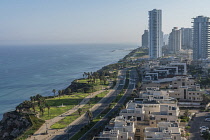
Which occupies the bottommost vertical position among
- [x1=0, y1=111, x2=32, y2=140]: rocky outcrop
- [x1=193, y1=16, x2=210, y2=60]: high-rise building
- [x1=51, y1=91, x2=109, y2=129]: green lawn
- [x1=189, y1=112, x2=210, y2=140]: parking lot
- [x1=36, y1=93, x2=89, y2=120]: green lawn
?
[x1=0, y1=111, x2=32, y2=140]: rocky outcrop

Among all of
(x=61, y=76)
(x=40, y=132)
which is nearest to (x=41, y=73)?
(x=61, y=76)

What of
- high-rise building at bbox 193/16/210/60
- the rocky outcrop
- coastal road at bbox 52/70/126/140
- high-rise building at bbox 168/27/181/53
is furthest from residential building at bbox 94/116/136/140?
high-rise building at bbox 168/27/181/53

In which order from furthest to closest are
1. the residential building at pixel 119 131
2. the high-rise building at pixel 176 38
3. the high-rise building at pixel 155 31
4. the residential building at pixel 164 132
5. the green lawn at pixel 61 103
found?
the high-rise building at pixel 176 38, the high-rise building at pixel 155 31, the green lawn at pixel 61 103, the residential building at pixel 119 131, the residential building at pixel 164 132

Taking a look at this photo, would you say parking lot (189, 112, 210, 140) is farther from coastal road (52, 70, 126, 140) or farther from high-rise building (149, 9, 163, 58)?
high-rise building (149, 9, 163, 58)

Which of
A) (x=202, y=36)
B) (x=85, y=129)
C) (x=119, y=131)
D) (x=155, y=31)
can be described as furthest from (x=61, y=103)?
(x=202, y=36)

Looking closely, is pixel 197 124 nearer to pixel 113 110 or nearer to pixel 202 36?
pixel 113 110

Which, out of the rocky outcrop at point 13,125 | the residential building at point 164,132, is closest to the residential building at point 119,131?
the residential building at point 164,132

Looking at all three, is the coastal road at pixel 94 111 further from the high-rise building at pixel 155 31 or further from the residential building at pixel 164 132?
the high-rise building at pixel 155 31
